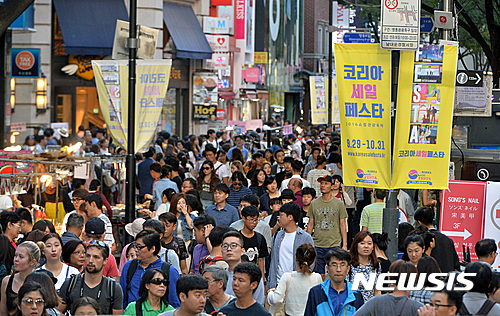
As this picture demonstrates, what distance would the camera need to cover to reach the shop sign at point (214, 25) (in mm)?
36438

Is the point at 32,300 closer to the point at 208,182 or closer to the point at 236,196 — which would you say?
the point at 236,196

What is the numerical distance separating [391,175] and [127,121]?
5.38 metres

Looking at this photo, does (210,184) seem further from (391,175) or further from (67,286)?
(67,286)

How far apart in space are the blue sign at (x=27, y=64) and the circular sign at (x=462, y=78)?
1574 cm

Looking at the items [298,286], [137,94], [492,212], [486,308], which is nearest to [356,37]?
[137,94]

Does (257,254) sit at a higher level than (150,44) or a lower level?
lower

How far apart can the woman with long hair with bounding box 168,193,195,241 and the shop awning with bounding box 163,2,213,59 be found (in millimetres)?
22104

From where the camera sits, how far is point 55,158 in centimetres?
1437

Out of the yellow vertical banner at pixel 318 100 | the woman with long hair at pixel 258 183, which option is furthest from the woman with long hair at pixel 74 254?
the yellow vertical banner at pixel 318 100

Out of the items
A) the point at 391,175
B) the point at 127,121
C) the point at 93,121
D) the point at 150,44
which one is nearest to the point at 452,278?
the point at 391,175

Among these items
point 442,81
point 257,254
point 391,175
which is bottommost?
point 257,254

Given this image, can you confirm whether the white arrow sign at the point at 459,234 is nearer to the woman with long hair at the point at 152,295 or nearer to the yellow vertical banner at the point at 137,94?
the yellow vertical banner at the point at 137,94

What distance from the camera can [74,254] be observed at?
332 inches

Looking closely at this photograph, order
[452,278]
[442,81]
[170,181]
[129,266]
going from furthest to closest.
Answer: [170,181] → [442,81] → [129,266] → [452,278]
